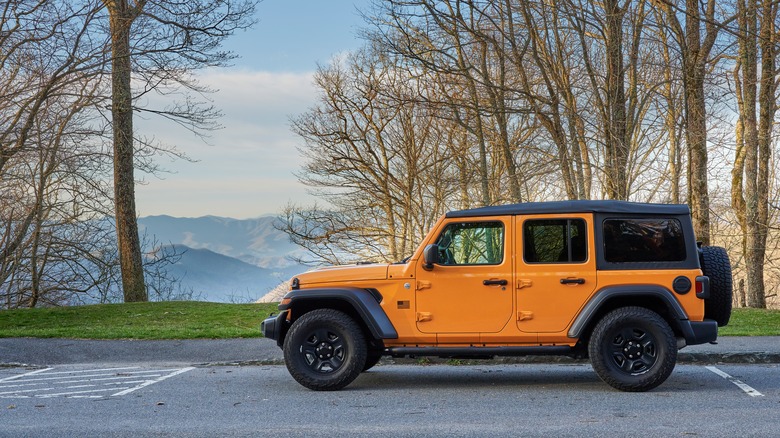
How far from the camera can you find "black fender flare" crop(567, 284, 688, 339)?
8.44 meters

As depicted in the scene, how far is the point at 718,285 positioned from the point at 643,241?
0.93 m

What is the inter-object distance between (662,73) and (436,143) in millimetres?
8731

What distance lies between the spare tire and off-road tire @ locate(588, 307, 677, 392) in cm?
73

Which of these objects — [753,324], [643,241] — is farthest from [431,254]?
[753,324]

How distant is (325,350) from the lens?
899cm

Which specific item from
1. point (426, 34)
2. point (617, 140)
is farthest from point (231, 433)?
point (426, 34)

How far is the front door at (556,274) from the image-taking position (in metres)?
8.62

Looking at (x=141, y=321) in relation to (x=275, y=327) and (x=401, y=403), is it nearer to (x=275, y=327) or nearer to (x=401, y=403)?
(x=275, y=327)

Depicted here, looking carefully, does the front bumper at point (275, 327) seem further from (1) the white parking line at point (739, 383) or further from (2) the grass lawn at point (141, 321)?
A: (1) the white parking line at point (739, 383)

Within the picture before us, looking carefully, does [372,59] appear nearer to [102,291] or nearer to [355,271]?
[102,291]

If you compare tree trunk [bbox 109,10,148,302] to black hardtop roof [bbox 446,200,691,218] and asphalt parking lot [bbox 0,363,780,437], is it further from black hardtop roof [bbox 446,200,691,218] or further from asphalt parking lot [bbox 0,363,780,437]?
black hardtop roof [bbox 446,200,691,218]

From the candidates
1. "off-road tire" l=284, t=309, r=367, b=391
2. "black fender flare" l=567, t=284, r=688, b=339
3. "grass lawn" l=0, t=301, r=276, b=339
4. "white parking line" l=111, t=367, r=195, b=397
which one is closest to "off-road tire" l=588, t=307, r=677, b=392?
"black fender flare" l=567, t=284, r=688, b=339

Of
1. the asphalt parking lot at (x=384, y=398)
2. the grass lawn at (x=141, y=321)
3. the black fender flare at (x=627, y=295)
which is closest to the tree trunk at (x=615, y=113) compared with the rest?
the asphalt parking lot at (x=384, y=398)

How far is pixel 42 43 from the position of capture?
1808cm
